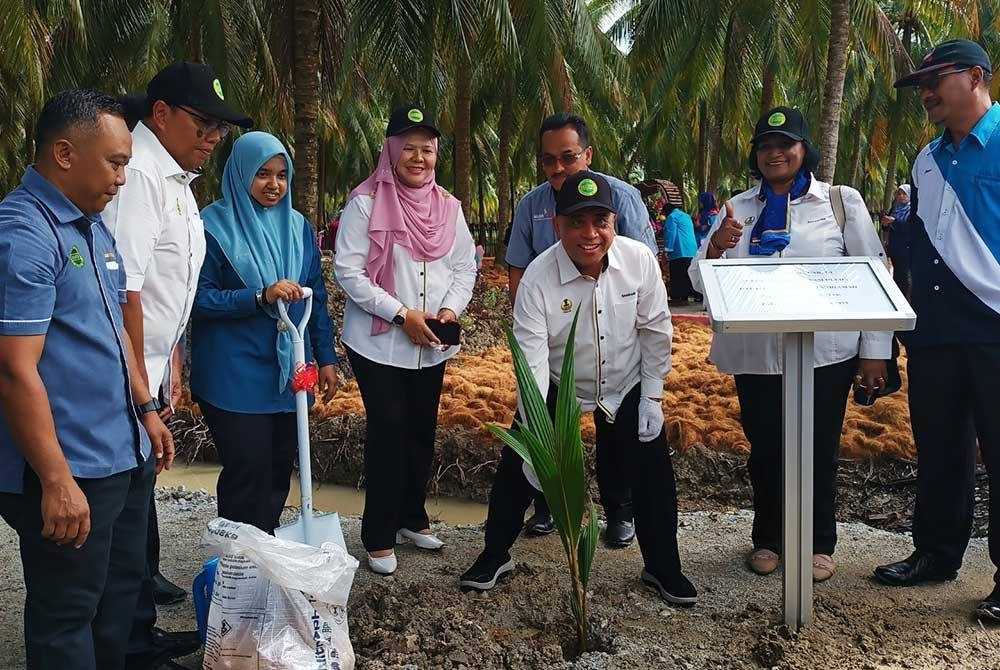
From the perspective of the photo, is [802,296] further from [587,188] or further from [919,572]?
[919,572]

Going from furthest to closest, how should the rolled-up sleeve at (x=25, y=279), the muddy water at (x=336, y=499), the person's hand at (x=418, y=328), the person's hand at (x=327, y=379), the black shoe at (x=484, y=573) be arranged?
the muddy water at (x=336, y=499) → the person's hand at (x=327, y=379) → the person's hand at (x=418, y=328) → the black shoe at (x=484, y=573) → the rolled-up sleeve at (x=25, y=279)

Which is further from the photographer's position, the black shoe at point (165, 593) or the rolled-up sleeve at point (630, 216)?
the rolled-up sleeve at point (630, 216)

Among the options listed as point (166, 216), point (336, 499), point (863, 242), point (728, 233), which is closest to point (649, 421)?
point (728, 233)

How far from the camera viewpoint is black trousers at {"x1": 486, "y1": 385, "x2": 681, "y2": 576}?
3320mm

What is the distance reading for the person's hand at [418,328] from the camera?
11.7 feet

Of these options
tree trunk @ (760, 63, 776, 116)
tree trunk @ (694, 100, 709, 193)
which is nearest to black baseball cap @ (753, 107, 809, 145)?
tree trunk @ (760, 63, 776, 116)

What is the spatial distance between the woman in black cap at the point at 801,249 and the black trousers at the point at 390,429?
131 centimetres

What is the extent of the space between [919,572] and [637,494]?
1.23 meters

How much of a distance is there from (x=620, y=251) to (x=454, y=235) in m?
0.86

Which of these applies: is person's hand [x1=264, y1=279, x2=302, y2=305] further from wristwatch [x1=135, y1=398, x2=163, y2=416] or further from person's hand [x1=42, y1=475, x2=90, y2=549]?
person's hand [x1=42, y1=475, x2=90, y2=549]

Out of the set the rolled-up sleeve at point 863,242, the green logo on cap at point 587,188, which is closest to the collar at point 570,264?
the green logo on cap at point 587,188

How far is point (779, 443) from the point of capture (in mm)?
3607

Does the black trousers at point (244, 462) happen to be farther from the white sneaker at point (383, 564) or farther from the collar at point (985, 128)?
the collar at point (985, 128)

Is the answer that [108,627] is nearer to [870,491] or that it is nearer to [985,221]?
[985,221]
